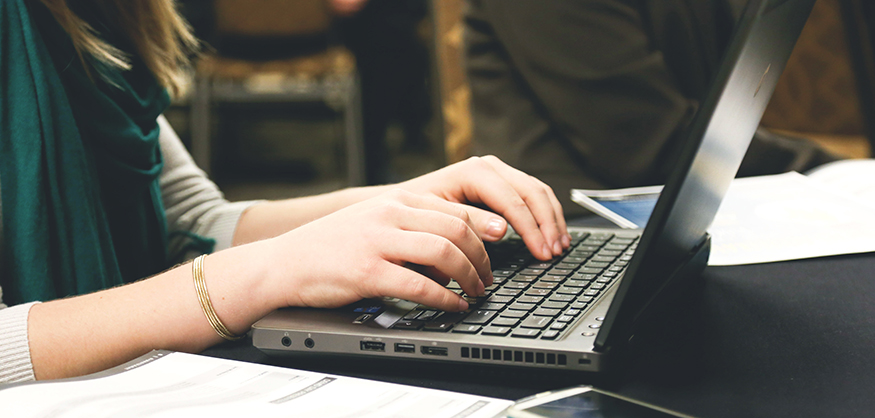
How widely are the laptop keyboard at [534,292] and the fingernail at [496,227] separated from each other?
28mm

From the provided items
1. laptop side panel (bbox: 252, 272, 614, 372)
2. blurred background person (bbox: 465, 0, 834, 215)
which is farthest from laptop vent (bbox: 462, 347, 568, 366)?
blurred background person (bbox: 465, 0, 834, 215)

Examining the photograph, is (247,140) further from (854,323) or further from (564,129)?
(854,323)

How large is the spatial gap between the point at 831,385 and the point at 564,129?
3.06 ft

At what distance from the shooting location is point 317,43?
11.0 ft

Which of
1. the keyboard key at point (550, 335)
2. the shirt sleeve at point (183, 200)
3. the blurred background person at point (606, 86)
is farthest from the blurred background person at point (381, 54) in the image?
the keyboard key at point (550, 335)

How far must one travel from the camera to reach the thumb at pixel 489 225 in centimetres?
55

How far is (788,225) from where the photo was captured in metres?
0.69

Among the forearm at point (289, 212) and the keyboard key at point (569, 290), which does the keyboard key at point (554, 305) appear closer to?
the keyboard key at point (569, 290)

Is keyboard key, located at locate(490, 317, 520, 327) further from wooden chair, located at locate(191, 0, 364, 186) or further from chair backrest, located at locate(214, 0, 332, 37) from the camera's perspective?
chair backrest, located at locate(214, 0, 332, 37)

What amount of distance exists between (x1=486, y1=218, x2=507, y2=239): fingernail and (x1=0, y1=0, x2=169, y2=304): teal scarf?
430 mm

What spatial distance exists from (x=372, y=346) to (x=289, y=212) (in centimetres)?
41

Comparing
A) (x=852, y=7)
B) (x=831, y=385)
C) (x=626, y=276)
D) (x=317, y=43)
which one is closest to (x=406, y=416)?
(x=626, y=276)

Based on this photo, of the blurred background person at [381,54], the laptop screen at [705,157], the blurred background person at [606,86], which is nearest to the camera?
the laptop screen at [705,157]

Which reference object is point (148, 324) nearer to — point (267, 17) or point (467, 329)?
point (467, 329)
